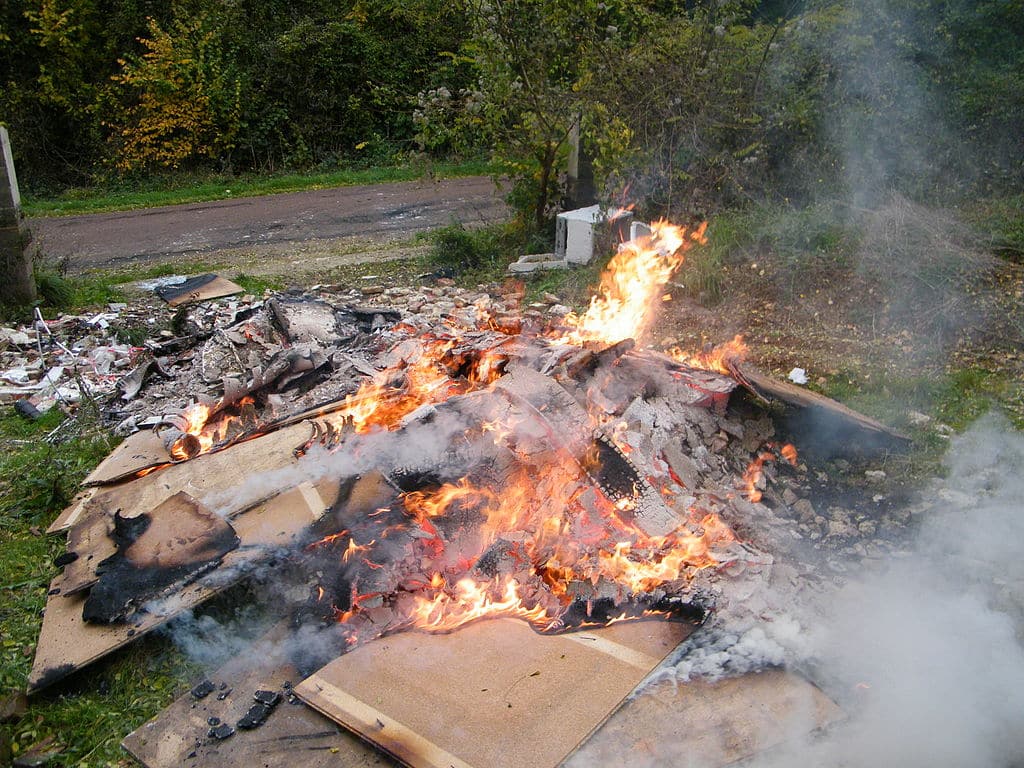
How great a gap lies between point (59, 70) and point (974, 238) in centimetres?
1861

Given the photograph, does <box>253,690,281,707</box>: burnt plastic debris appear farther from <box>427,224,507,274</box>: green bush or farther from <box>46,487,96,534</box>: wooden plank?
<box>427,224,507,274</box>: green bush

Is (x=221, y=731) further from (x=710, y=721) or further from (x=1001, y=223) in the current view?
(x=1001, y=223)

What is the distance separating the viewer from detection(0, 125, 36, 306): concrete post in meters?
8.66

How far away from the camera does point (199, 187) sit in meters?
16.4

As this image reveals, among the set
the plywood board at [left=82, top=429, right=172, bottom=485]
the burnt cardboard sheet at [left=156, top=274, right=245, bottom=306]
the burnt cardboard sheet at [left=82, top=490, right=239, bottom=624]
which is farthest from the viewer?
the burnt cardboard sheet at [left=156, top=274, right=245, bottom=306]

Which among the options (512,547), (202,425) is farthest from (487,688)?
(202,425)

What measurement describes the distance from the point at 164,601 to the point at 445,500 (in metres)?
1.71

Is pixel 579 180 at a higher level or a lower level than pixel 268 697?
higher

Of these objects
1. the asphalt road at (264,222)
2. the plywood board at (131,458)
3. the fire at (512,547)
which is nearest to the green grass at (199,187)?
the asphalt road at (264,222)

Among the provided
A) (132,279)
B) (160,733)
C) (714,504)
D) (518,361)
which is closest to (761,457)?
(714,504)

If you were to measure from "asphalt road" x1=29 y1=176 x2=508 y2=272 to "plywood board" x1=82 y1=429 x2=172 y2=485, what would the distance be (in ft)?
22.4

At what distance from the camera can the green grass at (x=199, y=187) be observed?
15.2 metres

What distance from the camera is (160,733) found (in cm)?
354

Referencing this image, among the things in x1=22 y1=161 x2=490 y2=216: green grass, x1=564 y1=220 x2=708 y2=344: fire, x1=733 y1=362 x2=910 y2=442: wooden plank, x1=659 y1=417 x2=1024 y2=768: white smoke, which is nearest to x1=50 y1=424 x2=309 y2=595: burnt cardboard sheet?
x1=564 y1=220 x2=708 y2=344: fire
